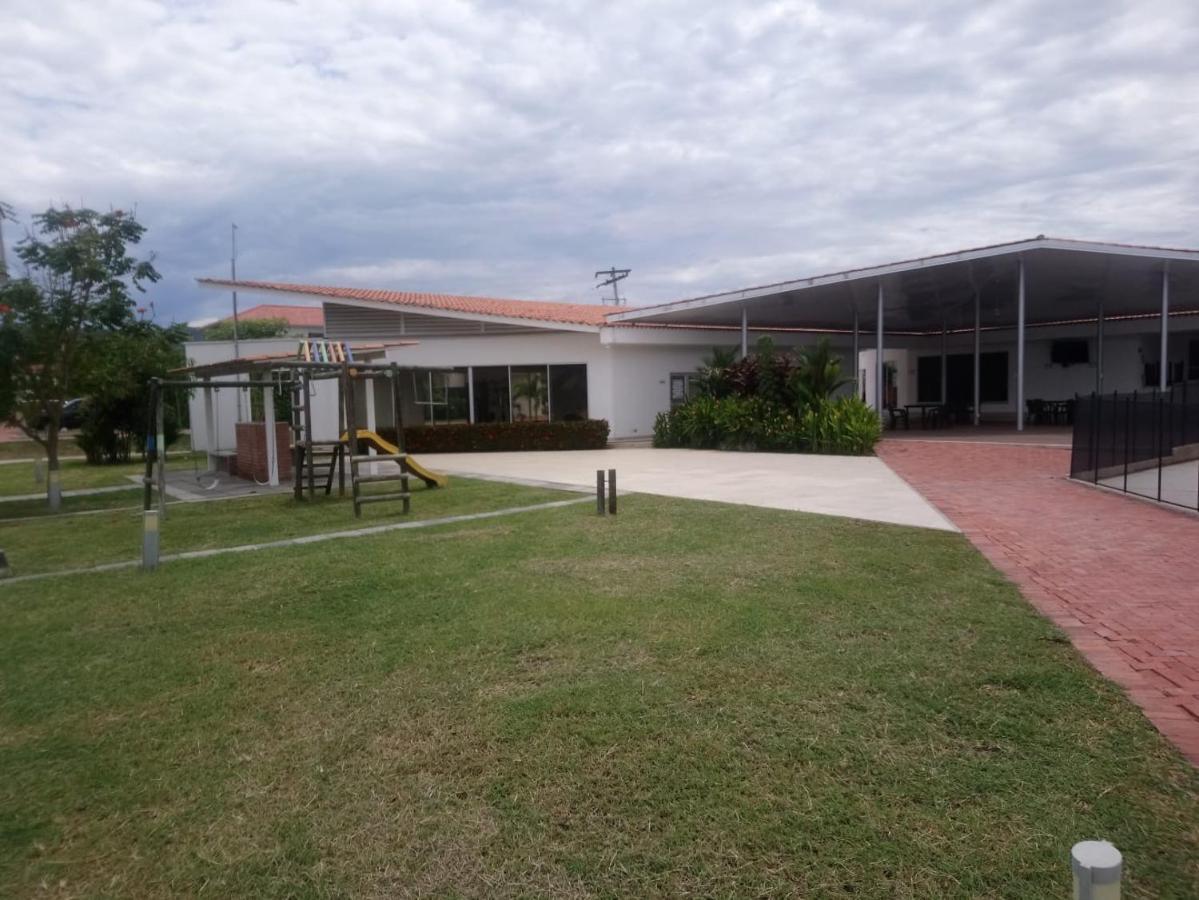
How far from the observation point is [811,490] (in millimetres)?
13055

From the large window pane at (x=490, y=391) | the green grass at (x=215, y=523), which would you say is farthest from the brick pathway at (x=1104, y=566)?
the large window pane at (x=490, y=391)

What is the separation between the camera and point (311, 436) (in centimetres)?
1486

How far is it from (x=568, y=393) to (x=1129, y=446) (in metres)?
14.5

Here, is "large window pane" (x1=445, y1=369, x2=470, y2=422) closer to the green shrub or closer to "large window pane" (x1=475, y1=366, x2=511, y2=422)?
"large window pane" (x1=475, y1=366, x2=511, y2=422)

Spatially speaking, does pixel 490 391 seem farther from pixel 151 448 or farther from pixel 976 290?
pixel 976 290

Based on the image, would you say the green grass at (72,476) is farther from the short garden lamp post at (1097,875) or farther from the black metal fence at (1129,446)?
the short garden lamp post at (1097,875)

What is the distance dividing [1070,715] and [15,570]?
9049mm

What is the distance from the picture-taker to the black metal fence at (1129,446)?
40.9 feet

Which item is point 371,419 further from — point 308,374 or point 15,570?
point 15,570

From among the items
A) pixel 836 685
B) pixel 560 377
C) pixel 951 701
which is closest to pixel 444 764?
pixel 836 685

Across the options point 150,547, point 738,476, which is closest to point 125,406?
point 738,476

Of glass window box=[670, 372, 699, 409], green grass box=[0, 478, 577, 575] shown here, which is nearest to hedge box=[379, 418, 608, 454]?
glass window box=[670, 372, 699, 409]

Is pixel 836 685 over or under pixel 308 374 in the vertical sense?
under

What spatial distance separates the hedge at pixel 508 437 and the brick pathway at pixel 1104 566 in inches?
385
